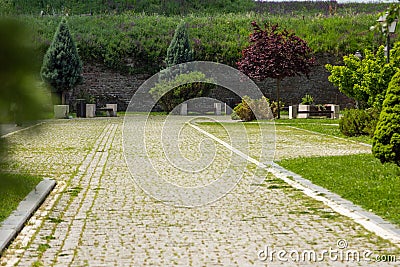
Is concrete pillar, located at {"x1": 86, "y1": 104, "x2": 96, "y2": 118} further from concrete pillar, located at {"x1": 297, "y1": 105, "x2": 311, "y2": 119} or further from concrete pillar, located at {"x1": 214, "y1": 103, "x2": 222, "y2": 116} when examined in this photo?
concrete pillar, located at {"x1": 297, "y1": 105, "x2": 311, "y2": 119}

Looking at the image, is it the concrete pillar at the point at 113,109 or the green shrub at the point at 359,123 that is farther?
the concrete pillar at the point at 113,109

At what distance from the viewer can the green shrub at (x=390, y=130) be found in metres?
9.18

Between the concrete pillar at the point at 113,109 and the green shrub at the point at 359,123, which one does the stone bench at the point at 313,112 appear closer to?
the concrete pillar at the point at 113,109

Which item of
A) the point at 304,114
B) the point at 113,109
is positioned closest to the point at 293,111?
the point at 304,114

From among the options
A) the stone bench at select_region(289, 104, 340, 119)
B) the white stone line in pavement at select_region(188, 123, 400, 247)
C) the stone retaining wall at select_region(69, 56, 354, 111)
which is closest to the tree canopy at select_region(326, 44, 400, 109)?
the stone bench at select_region(289, 104, 340, 119)

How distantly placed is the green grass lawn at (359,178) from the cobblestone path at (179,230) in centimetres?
52

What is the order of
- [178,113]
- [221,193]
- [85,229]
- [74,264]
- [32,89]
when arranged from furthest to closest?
[178,113] < [221,193] < [85,229] < [74,264] < [32,89]

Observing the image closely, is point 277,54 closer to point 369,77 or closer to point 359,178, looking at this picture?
point 369,77

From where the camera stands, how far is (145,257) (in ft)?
17.0

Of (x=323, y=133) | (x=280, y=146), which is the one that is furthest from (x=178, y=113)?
(x=280, y=146)

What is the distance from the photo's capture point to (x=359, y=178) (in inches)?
379

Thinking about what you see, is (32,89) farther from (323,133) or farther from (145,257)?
(323,133)

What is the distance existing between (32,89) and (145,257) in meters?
4.20

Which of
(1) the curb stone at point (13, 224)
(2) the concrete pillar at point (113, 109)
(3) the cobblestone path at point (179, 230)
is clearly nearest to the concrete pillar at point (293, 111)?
(2) the concrete pillar at point (113, 109)
